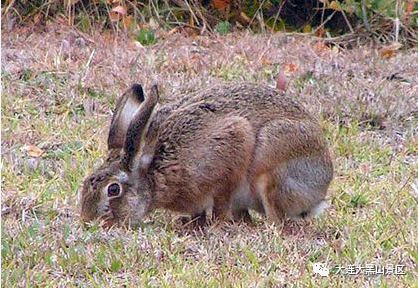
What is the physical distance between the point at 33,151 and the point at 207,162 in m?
1.65

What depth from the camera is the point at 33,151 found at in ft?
20.5

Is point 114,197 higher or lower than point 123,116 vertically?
lower

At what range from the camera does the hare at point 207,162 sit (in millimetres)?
4891

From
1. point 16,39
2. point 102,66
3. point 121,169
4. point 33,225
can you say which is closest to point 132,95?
point 121,169

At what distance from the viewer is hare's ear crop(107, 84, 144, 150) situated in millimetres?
4992

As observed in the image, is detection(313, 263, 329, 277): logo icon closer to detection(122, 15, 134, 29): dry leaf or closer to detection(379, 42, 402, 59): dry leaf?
detection(379, 42, 402, 59): dry leaf

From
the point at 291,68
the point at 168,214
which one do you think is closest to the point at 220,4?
the point at 291,68

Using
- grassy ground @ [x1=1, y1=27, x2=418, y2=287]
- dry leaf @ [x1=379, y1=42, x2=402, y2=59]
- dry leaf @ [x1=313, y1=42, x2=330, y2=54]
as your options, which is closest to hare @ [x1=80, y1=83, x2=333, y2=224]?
grassy ground @ [x1=1, y1=27, x2=418, y2=287]

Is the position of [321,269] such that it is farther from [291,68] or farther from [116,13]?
[116,13]

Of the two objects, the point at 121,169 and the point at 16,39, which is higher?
the point at 121,169

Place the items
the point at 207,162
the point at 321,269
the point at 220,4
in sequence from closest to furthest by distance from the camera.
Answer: the point at 321,269
the point at 207,162
the point at 220,4

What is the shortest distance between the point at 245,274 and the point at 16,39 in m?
5.26

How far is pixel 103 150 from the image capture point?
6234mm

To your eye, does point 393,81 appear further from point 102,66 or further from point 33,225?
point 33,225
